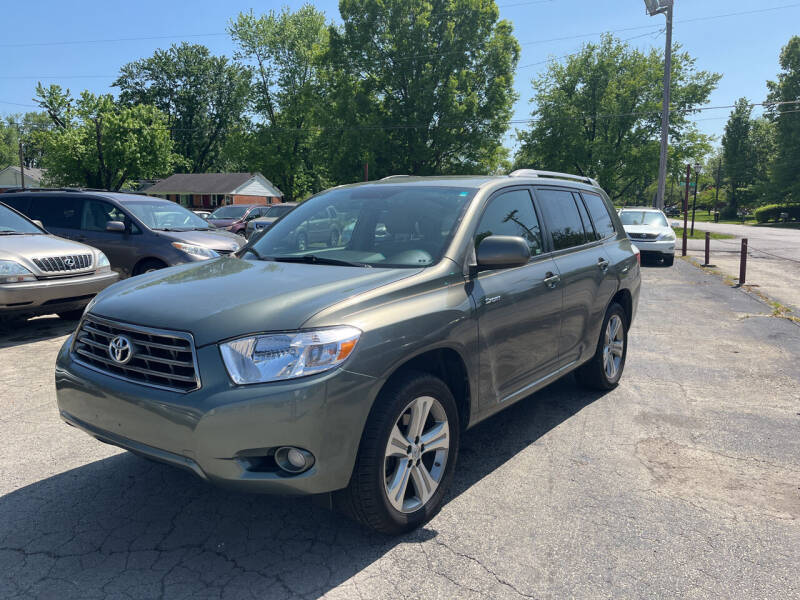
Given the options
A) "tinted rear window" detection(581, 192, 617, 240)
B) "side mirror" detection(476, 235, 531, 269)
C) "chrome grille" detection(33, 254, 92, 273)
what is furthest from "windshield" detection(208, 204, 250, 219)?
"side mirror" detection(476, 235, 531, 269)

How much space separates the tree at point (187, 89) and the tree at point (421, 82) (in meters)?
31.2

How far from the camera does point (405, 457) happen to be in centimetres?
294

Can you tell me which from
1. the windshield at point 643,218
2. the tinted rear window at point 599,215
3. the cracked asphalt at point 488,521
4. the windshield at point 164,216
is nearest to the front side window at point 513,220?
the tinted rear window at point 599,215

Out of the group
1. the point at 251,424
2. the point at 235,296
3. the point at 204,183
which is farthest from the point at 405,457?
the point at 204,183

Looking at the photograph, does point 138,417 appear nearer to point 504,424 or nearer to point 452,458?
point 452,458

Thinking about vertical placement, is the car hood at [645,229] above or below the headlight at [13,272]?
above

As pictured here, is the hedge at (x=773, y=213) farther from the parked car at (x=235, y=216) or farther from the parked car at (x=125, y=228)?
the parked car at (x=125, y=228)

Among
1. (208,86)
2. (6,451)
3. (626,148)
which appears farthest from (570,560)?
(208,86)

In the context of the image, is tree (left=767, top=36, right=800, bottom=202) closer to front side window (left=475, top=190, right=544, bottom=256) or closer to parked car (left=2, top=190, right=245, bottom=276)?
parked car (left=2, top=190, right=245, bottom=276)

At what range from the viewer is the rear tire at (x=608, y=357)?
512 centimetres

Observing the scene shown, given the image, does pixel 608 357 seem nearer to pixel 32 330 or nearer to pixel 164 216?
pixel 32 330

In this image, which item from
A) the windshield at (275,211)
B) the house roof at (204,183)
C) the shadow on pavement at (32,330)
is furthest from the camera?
the house roof at (204,183)

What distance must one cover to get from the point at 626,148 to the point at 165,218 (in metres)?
44.8

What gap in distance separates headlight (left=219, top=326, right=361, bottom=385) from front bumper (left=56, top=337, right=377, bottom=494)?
1.6 inches
